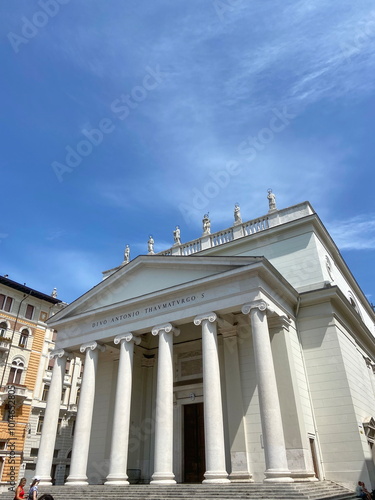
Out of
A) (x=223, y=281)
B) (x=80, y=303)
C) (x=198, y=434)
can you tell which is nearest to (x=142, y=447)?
(x=198, y=434)

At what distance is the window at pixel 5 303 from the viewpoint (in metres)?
31.9

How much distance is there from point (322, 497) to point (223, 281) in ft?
26.2

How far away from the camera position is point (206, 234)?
22.4 m

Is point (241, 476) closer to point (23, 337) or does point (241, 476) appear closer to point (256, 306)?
point (256, 306)

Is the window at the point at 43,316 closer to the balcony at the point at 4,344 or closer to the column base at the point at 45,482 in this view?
the balcony at the point at 4,344

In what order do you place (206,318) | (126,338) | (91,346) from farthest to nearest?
(91,346) → (126,338) → (206,318)

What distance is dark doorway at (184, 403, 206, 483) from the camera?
1762 cm

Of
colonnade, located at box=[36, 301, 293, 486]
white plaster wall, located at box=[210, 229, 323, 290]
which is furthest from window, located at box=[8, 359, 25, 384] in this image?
white plaster wall, located at box=[210, 229, 323, 290]

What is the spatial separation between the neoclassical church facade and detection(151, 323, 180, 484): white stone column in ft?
0.14

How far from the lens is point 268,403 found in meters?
13.0

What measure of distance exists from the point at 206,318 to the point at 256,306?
7.08 feet

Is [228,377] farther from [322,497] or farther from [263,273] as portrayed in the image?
[322,497]

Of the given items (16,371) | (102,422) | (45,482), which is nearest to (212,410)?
(45,482)

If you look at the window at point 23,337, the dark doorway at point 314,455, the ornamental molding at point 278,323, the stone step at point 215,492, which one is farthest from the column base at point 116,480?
the window at point 23,337
